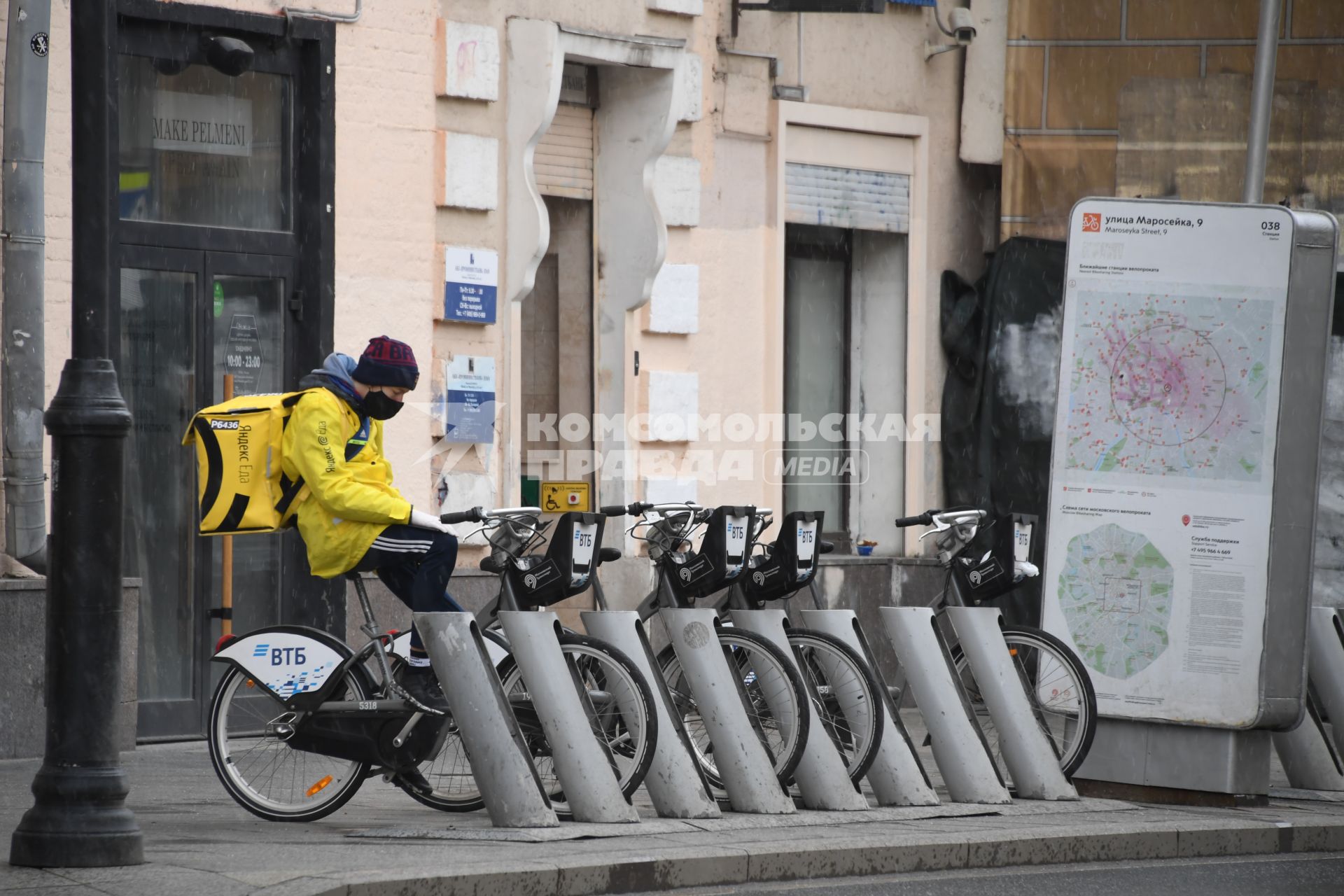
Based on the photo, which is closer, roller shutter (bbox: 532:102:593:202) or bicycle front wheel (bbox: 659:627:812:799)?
bicycle front wheel (bbox: 659:627:812:799)

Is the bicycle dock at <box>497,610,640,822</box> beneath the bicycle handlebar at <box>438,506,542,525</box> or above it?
beneath

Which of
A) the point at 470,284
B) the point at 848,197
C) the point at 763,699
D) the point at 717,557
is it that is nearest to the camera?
the point at 763,699

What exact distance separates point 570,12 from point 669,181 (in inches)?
51.0

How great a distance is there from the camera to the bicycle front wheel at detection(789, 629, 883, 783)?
28.6 feet

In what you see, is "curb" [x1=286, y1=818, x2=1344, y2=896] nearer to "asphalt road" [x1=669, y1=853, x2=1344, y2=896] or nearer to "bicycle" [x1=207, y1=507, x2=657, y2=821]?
"asphalt road" [x1=669, y1=853, x2=1344, y2=896]

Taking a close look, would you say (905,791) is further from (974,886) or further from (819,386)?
(819,386)

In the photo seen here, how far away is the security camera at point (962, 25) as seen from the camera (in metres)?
14.6

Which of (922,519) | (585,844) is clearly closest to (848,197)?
(922,519)

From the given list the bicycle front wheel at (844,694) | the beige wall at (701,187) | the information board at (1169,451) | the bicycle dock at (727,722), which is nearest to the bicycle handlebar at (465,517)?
the bicycle dock at (727,722)

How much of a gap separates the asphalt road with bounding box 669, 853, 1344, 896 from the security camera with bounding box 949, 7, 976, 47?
7.62m

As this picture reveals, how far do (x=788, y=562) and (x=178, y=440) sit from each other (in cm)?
376

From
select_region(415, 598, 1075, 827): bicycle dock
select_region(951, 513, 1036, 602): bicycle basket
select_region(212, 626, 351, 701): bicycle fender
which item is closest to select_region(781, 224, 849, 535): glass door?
select_region(951, 513, 1036, 602): bicycle basket

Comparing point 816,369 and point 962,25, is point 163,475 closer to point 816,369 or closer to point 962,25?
point 816,369

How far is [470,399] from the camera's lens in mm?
12305
